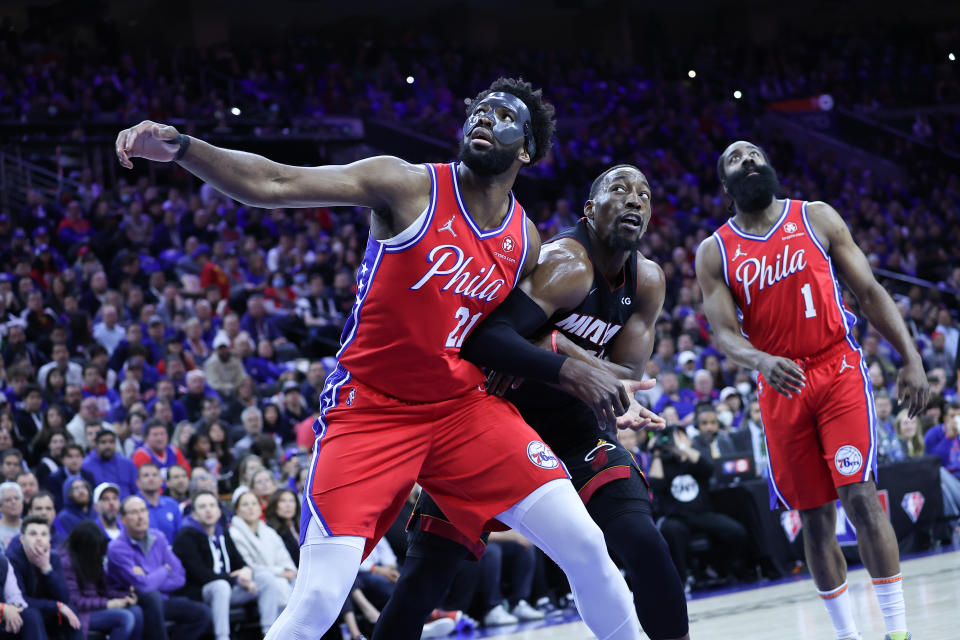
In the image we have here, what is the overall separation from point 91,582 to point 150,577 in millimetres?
395

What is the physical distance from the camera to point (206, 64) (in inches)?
844

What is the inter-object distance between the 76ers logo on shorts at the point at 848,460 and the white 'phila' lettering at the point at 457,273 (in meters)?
2.14

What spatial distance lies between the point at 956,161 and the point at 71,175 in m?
19.6

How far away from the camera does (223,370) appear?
1200cm

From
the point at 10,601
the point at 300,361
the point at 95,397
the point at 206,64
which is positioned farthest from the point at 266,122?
the point at 10,601

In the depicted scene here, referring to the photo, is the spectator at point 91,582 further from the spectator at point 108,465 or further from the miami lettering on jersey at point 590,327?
the miami lettering on jersey at point 590,327

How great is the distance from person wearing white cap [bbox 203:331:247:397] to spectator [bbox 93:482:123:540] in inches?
142

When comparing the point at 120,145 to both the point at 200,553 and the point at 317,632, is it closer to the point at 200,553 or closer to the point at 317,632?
the point at 317,632

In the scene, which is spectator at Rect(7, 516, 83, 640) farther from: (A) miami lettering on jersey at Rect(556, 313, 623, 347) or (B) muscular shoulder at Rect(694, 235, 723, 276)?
(B) muscular shoulder at Rect(694, 235, 723, 276)

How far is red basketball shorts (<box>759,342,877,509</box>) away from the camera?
204 inches

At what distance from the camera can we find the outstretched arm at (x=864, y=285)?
539 cm

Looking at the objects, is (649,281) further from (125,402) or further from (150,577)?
(125,402)

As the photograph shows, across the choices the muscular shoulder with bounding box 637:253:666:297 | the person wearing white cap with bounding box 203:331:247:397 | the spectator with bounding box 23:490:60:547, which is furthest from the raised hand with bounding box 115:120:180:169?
the person wearing white cap with bounding box 203:331:247:397

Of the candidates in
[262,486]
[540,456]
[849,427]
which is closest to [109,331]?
[262,486]
